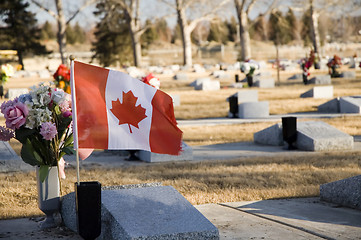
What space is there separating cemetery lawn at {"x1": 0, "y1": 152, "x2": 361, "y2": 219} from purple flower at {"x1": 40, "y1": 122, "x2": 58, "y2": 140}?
1376 mm

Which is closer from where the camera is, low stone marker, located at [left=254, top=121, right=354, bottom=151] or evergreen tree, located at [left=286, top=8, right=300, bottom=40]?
low stone marker, located at [left=254, top=121, right=354, bottom=151]

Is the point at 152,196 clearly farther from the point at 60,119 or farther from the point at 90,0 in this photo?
the point at 90,0

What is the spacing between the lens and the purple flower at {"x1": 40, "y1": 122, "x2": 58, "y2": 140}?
538 centimetres

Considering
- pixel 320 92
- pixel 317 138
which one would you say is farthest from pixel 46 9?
pixel 317 138

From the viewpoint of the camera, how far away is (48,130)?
17.7 ft

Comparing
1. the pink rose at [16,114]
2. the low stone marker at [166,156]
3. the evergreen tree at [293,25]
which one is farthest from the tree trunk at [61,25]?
the evergreen tree at [293,25]

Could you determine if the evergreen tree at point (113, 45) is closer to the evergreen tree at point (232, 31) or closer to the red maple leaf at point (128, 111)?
the evergreen tree at point (232, 31)

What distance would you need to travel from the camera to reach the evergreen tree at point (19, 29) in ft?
182

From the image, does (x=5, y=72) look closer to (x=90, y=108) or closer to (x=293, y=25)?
(x=90, y=108)

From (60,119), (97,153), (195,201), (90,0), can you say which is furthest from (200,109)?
(90,0)

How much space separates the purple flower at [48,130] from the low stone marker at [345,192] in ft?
10.4

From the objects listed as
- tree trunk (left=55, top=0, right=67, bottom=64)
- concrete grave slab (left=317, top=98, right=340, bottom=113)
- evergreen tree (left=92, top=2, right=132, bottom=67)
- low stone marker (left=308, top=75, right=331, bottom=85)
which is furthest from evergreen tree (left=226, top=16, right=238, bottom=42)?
concrete grave slab (left=317, top=98, right=340, bottom=113)

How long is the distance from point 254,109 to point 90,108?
499 inches

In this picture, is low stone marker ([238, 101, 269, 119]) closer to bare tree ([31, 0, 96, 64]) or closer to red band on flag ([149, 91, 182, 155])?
red band on flag ([149, 91, 182, 155])
